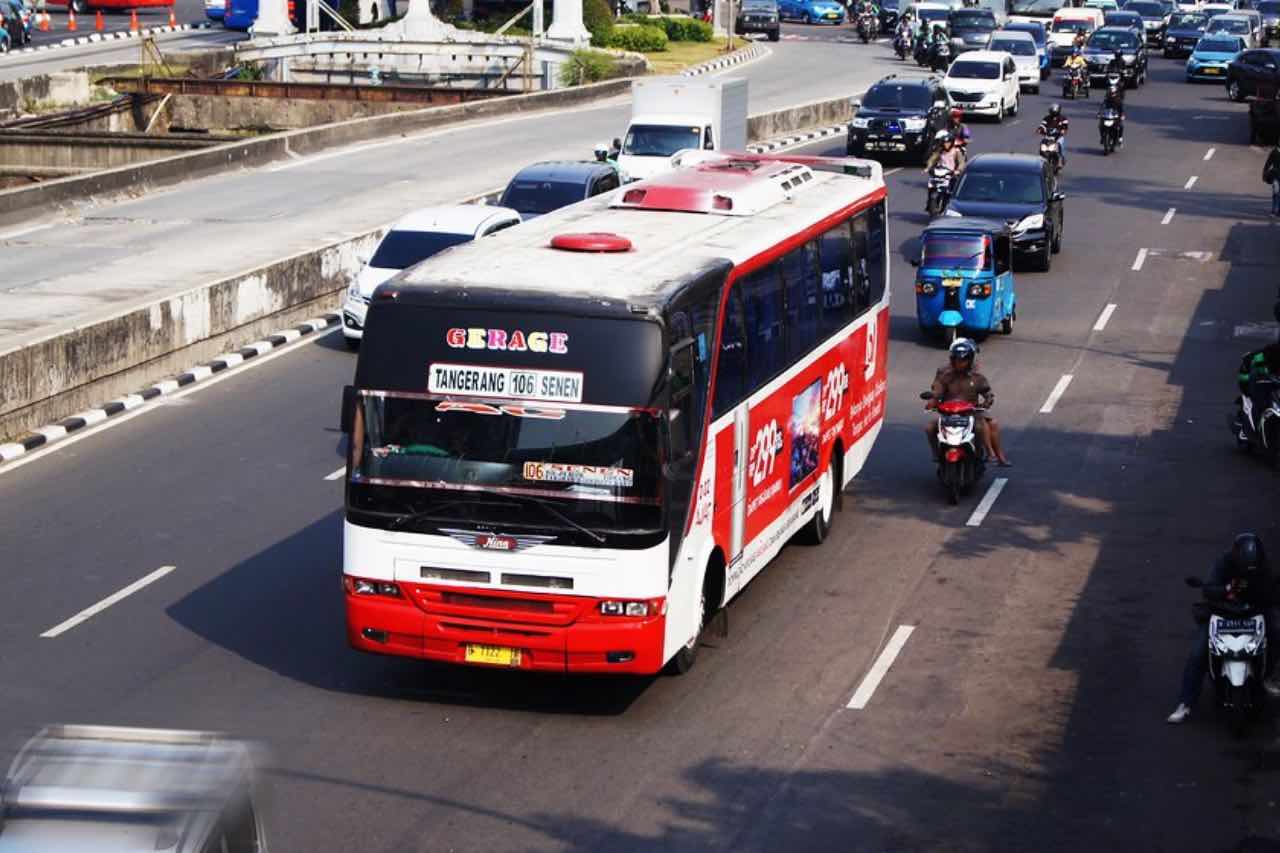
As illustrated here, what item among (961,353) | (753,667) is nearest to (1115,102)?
(961,353)

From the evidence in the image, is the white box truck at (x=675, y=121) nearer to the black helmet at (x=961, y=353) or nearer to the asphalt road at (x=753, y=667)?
the asphalt road at (x=753, y=667)

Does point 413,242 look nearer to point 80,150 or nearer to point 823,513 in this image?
point 823,513

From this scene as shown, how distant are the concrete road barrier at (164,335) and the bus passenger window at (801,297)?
853 centimetres

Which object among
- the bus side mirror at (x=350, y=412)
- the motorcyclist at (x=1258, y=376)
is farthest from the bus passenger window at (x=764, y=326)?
the motorcyclist at (x=1258, y=376)

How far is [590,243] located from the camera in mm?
14562

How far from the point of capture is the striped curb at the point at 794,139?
152ft

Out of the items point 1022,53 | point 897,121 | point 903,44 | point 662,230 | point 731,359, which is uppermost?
point 903,44

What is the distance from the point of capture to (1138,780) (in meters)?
12.7

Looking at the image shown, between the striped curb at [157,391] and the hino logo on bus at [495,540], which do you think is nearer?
the hino logo on bus at [495,540]

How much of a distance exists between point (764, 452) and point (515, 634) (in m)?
3.26

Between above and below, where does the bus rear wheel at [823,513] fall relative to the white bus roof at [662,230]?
below

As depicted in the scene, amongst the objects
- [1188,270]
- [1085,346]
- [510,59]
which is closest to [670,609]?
[1085,346]

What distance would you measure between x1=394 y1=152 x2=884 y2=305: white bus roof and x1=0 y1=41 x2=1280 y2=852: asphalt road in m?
2.79

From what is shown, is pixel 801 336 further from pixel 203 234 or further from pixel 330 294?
pixel 203 234
